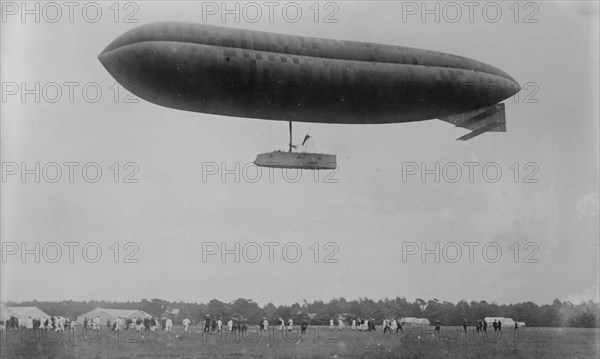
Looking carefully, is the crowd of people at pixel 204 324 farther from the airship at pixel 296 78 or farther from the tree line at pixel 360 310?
the airship at pixel 296 78

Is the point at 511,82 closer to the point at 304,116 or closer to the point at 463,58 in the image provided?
the point at 463,58

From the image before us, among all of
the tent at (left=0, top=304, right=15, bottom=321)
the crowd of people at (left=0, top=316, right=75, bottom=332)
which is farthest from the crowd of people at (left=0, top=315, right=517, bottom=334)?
the tent at (left=0, top=304, right=15, bottom=321)

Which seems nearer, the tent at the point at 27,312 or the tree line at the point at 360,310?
the tent at the point at 27,312

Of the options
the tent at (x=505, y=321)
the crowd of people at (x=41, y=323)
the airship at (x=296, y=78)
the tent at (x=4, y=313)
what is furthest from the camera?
the tent at (x=505, y=321)

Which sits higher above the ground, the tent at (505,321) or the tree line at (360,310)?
the tree line at (360,310)

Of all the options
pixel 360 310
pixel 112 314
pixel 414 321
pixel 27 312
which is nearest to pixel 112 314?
pixel 112 314

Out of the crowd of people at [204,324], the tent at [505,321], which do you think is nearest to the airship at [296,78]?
the crowd of people at [204,324]
